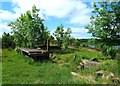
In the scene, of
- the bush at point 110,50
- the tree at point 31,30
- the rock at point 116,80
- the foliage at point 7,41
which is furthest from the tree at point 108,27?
the foliage at point 7,41

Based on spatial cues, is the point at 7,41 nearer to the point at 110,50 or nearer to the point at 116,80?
the point at 110,50

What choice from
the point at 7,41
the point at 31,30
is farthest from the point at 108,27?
the point at 7,41

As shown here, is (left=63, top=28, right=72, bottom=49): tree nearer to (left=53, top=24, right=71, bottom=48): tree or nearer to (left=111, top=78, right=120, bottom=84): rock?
(left=53, top=24, right=71, bottom=48): tree

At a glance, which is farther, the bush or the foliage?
the foliage

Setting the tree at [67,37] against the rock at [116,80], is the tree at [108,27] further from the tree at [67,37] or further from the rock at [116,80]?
the tree at [67,37]

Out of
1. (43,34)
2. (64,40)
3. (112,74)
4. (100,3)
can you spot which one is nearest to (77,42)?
(64,40)

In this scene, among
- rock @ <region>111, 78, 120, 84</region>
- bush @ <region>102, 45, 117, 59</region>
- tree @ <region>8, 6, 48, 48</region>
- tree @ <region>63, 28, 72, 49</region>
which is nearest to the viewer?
rock @ <region>111, 78, 120, 84</region>

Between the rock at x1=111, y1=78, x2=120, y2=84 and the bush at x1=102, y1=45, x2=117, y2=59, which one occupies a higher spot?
the bush at x1=102, y1=45, x2=117, y2=59

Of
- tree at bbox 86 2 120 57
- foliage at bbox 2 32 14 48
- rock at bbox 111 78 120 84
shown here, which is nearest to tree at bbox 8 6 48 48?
foliage at bbox 2 32 14 48

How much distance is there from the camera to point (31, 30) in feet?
76.5

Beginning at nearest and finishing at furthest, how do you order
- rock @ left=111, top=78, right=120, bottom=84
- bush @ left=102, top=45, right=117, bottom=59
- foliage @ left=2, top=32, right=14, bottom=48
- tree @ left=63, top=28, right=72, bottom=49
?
rock @ left=111, top=78, right=120, bottom=84 < bush @ left=102, top=45, right=117, bottom=59 < tree @ left=63, top=28, right=72, bottom=49 < foliage @ left=2, top=32, right=14, bottom=48

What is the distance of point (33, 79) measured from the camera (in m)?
8.99

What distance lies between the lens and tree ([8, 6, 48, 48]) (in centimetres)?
2345

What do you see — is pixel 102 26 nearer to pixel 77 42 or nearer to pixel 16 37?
pixel 16 37
